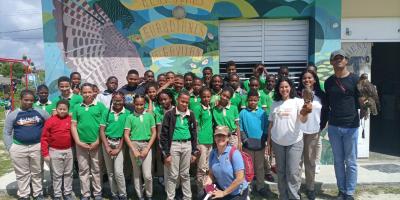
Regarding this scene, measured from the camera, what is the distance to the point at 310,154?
5.51m

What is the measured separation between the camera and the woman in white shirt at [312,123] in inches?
211

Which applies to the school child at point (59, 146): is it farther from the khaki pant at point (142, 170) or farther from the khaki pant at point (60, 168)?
the khaki pant at point (142, 170)

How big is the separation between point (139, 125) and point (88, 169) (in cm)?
108

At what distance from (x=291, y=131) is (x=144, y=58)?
12.3ft

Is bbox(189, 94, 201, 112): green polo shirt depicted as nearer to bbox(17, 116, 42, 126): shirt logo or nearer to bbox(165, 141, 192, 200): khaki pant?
bbox(165, 141, 192, 200): khaki pant

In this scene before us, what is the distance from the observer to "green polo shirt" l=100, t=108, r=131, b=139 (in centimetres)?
539

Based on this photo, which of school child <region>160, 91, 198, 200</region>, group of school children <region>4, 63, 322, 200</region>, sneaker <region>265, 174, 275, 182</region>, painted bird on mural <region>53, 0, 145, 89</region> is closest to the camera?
school child <region>160, 91, 198, 200</region>

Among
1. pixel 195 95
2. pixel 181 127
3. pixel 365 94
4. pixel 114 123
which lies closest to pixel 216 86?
pixel 195 95

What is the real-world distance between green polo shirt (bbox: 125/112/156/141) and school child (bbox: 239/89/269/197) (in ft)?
4.48

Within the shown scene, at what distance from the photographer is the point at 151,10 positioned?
752 cm

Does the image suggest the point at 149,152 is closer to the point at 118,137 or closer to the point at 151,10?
the point at 118,137

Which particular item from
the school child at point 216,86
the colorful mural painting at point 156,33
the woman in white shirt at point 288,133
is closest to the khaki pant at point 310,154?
the woman in white shirt at point 288,133

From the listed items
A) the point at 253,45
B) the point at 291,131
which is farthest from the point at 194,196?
the point at 253,45

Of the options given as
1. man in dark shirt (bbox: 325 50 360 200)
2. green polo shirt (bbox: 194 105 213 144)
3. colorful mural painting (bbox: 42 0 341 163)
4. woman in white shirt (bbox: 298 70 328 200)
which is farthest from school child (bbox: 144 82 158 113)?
man in dark shirt (bbox: 325 50 360 200)
